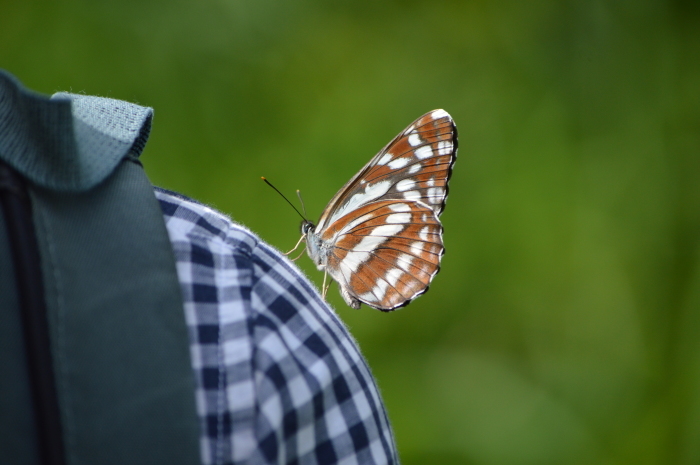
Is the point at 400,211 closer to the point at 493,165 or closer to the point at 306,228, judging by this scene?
the point at 306,228

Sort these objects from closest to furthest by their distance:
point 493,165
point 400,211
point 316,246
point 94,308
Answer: point 94,308
point 400,211
point 316,246
point 493,165

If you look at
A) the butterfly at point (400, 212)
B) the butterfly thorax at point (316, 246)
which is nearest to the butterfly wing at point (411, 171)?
the butterfly at point (400, 212)

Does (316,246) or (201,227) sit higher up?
(201,227)

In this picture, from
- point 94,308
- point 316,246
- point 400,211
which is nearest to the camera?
point 94,308

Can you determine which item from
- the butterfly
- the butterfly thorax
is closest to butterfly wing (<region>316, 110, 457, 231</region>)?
the butterfly

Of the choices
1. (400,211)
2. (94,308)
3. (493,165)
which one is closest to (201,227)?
(94,308)

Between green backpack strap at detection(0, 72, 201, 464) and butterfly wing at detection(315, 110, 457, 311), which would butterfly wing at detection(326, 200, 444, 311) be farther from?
green backpack strap at detection(0, 72, 201, 464)
